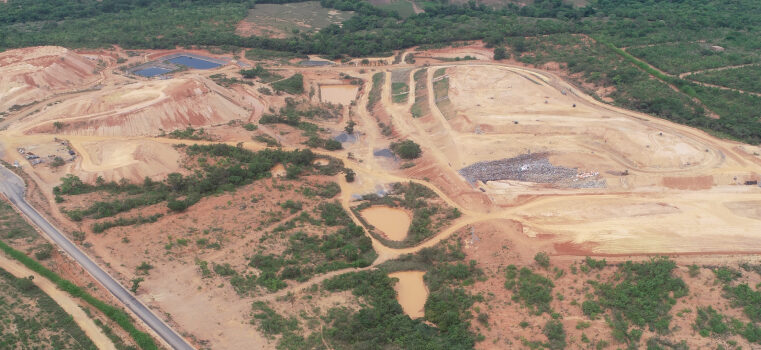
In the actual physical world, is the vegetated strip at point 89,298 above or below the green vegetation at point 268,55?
below

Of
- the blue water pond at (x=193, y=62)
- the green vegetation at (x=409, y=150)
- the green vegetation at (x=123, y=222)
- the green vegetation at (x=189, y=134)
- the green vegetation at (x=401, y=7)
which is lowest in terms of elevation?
the green vegetation at (x=123, y=222)

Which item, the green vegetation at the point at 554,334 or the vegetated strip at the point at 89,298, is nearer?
the vegetated strip at the point at 89,298

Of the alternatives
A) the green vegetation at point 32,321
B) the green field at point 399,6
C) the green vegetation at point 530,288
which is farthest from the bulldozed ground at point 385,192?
the green field at point 399,6

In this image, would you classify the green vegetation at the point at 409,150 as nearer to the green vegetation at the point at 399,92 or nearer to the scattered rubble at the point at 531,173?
the scattered rubble at the point at 531,173

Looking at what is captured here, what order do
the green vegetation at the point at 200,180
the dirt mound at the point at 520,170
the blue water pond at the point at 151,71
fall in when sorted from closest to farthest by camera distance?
the green vegetation at the point at 200,180
the dirt mound at the point at 520,170
the blue water pond at the point at 151,71

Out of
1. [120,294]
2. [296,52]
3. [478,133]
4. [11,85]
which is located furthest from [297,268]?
[296,52]

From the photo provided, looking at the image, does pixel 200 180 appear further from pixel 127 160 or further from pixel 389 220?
pixel 389 220

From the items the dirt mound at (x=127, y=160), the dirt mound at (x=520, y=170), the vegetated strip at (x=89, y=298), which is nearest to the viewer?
the vegetated strip at (x=89, y=298)
